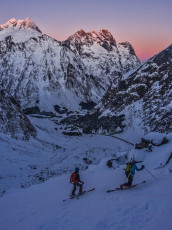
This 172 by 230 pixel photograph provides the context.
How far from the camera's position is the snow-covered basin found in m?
8.34

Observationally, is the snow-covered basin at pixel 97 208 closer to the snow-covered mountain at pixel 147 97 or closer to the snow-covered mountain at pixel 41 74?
the snow-covered mountain at pixel 147 97

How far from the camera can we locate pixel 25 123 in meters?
40.7

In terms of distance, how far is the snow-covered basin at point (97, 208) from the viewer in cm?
834

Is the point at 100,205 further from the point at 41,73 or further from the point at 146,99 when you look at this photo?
the point at 41,73

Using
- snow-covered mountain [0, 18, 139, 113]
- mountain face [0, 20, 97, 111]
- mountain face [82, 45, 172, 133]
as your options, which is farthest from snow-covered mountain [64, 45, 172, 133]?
mountain face [0, 20, 97, 111]

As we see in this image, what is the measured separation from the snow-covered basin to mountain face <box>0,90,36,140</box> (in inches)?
768

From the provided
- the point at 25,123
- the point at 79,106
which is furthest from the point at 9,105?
the point at 79,106

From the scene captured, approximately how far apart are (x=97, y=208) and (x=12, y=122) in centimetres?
2964

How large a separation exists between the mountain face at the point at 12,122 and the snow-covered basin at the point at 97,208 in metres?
19.5

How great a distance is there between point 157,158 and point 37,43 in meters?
169

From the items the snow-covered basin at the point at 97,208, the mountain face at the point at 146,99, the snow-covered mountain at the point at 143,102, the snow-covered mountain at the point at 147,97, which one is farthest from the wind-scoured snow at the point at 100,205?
the snow-covered mountain at the point at 143,102

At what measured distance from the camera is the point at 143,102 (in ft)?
185

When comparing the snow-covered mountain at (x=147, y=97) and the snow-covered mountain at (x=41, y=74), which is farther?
the snow-covered mountain at (x=41, y=74)

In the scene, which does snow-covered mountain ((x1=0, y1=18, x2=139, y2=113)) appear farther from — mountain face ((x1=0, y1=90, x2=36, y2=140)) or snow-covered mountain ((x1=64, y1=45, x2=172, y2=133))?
mountain face ((x1=0, y1=90, x2=36, y2=140))
